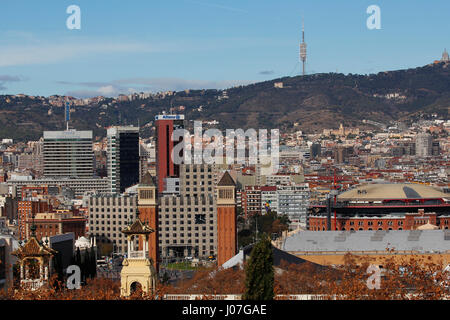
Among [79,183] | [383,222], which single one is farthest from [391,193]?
[79,183]

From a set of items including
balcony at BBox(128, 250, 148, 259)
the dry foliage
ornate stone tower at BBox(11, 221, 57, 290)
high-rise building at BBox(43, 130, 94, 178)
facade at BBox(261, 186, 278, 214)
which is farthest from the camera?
high-rise building at BBox(43, 130, 94, 178)

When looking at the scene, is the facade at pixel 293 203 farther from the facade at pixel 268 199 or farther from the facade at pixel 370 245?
the facade at pixel 370 245

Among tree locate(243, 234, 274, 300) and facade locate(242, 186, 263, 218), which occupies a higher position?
tree locate(243, 234, 274, 300)

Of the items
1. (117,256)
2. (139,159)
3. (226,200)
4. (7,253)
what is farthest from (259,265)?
(139,159)

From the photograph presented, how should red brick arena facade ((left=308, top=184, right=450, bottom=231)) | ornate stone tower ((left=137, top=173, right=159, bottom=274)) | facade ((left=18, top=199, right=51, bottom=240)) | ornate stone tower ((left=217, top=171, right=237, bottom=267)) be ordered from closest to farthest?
ornate stone tower ((left=217, top=171, right=237, bottom=267)) < ornate stone tower ((left=137, top=173, right=159, bottom=274)) < red brick arena facade ((left=308, top=184, right=450, bottom=231)) < facade ((left=18, top=199, right=51, bottom=240))

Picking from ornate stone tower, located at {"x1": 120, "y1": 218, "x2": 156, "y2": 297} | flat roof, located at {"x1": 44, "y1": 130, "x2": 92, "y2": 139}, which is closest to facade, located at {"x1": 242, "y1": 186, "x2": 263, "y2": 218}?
flat roof, located at {"x1": 44, "y1": 130, "x2": 92, "y2": 139}

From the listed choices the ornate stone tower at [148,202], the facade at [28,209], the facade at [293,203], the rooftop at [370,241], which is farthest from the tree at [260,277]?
the facade at [293,203]

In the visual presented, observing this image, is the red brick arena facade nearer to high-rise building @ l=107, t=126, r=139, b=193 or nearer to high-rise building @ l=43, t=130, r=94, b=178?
high-rise building @ l=107, t=126, r=139, b=193

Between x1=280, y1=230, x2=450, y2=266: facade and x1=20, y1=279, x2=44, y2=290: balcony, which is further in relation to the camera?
x1=280, y1=230, x2=450, y2=266: facade
